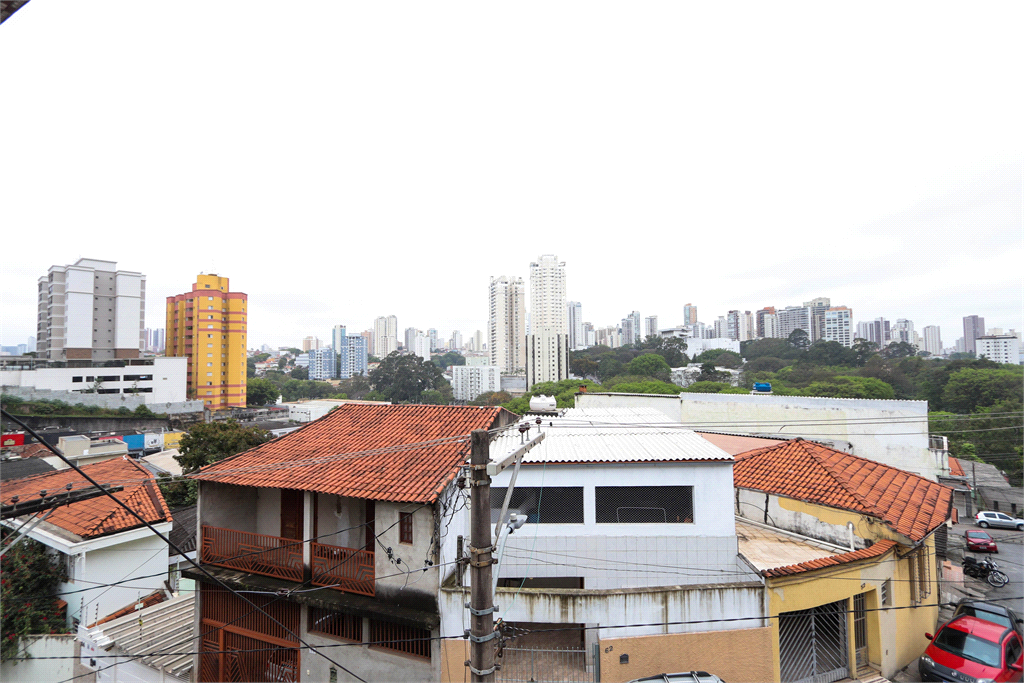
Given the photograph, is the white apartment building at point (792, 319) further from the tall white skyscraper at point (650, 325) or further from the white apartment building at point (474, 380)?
the white apartment building at point (474, 380)

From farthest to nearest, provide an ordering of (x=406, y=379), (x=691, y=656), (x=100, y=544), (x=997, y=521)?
(x=406, y=379) < (x=997, y=521) < (x=100, y=544) < (x=691, y=656)

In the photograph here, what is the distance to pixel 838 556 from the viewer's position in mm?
9461

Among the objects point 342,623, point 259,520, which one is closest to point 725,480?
point 342,623

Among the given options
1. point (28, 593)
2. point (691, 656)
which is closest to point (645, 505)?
point (691, 656)

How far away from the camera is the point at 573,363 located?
104 meters

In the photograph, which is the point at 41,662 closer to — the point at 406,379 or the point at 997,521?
the point at 997,521

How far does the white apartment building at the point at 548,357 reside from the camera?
94.7 metres

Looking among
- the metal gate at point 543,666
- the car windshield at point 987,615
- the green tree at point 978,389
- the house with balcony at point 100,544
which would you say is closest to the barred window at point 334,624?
the metal gate at point 543,666

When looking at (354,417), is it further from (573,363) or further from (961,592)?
(573,363)

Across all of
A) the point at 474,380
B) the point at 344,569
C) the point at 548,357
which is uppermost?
the point at 548,357

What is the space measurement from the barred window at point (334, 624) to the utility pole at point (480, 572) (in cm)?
490

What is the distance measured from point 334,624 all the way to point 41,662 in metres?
7.52

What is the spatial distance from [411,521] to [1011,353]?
108m

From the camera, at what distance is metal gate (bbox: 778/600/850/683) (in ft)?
29.9
